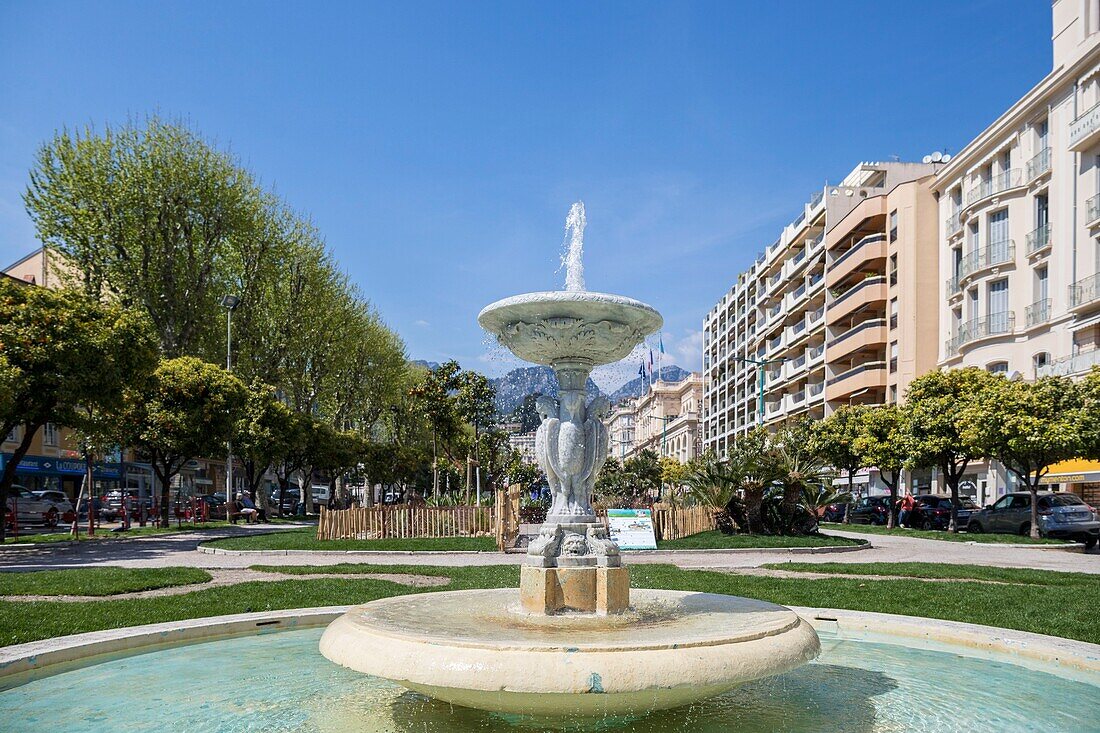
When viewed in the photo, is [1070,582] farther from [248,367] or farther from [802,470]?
[248,367]

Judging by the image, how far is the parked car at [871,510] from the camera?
3647cm

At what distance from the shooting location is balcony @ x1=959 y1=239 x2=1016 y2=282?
36.5 m

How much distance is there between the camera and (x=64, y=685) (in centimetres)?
555

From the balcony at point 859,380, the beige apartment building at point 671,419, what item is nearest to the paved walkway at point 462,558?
the balcony at point 859,380

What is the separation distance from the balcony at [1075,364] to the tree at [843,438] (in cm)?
772

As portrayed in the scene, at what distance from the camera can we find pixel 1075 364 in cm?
3027

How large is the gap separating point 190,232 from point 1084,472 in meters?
36.3

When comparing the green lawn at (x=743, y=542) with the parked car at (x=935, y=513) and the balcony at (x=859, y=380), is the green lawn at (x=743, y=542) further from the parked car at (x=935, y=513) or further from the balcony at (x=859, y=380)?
the balcony at (x=859, y=380)

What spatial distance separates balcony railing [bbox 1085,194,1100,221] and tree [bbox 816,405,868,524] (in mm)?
11655

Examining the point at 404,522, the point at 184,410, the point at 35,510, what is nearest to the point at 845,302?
the point at 404,522

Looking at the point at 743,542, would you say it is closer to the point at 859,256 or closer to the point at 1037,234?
the point at 1037,234

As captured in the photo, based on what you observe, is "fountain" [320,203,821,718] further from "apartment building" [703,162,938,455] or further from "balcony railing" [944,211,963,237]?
"apartment building" [703,162,938,455]

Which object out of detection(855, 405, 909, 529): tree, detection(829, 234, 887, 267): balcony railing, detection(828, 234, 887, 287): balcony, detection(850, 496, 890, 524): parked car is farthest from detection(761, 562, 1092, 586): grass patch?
detection(829, 234, 887, 267): balcony railing

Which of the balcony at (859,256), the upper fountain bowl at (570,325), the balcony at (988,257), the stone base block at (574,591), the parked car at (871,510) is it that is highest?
the balcony at (859,256)
